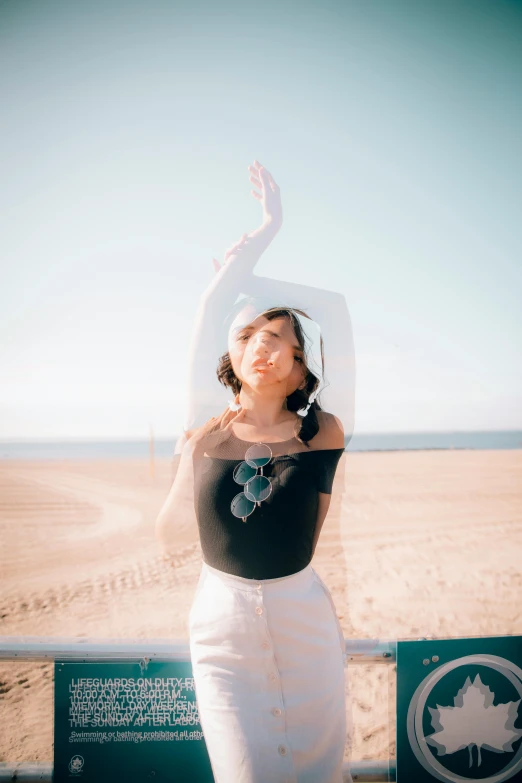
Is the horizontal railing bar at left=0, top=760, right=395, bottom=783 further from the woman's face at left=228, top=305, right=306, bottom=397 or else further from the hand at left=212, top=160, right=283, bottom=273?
the hand at left=212, top=160, right=283, bottom=273

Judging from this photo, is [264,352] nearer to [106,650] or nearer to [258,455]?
[258,455]

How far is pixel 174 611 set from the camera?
5531mm

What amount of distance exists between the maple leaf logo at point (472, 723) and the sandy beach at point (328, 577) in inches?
10.7

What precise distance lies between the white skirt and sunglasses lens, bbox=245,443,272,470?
415mm

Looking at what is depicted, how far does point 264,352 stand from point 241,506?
23.4 inches

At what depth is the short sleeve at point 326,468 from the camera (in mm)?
1855

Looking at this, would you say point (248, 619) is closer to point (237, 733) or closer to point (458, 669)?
point (237, 733)

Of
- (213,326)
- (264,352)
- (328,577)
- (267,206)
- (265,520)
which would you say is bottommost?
(328,577)

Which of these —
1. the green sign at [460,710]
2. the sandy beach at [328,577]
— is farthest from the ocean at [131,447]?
the green sign at [460,710]

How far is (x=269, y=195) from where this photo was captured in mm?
2320

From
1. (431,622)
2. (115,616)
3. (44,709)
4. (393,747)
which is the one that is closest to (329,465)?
(393,747)

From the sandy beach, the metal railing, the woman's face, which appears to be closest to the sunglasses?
the woman's face

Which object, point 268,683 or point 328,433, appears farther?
point 328,433

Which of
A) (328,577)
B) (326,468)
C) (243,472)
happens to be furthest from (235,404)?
(328,577)
